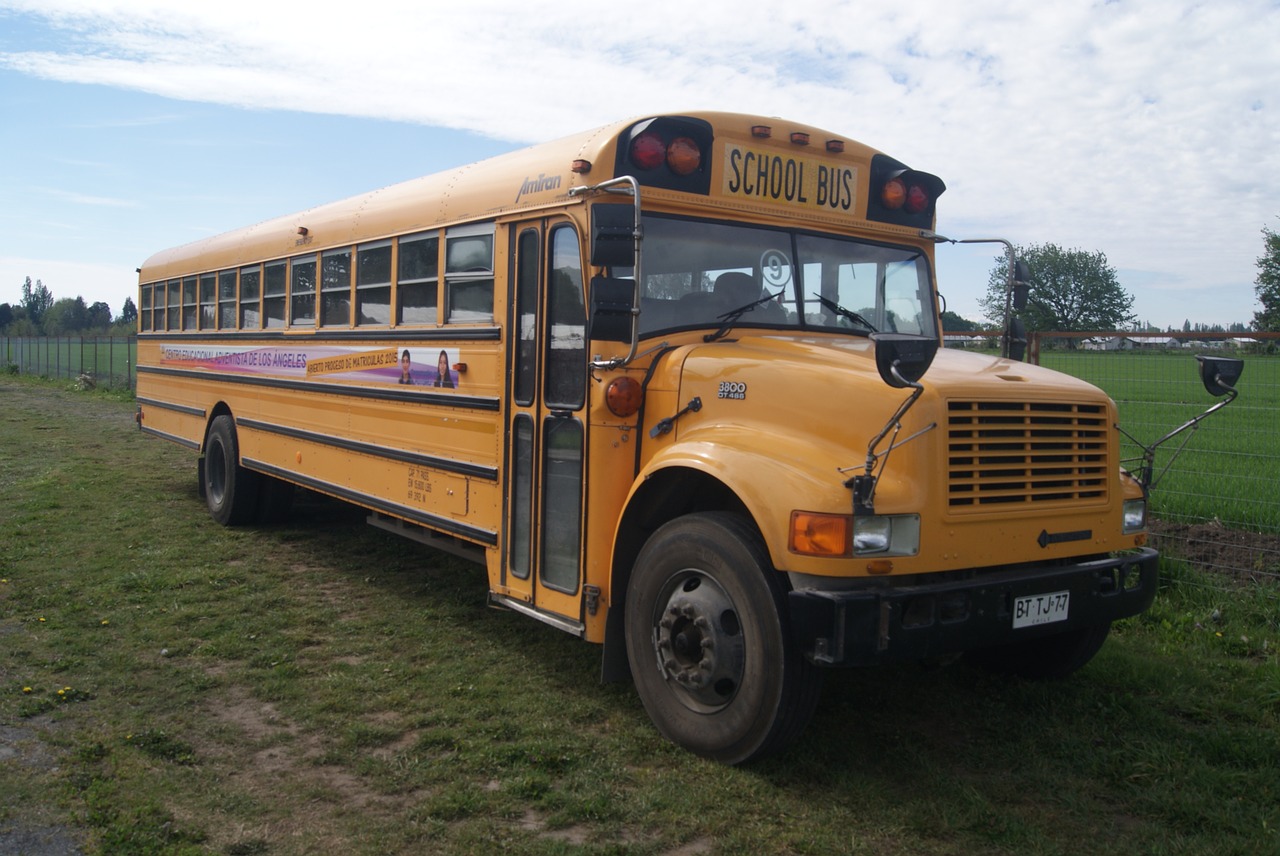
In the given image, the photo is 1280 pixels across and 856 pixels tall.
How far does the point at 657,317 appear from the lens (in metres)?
4.70

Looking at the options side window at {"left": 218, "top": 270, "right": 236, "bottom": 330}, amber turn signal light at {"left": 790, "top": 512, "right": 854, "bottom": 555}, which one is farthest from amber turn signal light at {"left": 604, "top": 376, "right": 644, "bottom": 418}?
side window at {"left": 218, "top": 270, "right": 236, "bottom": 330}

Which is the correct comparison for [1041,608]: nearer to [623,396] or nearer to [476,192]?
[623,396]

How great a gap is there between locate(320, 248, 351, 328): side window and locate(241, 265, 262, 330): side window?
→ 4.73 ft

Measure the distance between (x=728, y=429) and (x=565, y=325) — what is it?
1108 mm

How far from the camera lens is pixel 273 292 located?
841 centimetres

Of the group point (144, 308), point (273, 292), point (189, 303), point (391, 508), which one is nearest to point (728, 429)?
A: point (391, 508)

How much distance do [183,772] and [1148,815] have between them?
3.58m

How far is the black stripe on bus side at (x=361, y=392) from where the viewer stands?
18.4ft

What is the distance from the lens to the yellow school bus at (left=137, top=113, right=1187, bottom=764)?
3.79 metres

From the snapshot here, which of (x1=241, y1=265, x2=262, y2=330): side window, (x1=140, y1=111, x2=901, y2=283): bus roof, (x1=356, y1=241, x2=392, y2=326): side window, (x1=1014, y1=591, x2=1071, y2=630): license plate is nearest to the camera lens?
(x1=1014, y1=591, x2=1071, y2=630): license plate

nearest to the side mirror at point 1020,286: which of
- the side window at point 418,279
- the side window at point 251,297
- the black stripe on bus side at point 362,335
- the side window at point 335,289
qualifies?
the black stripe on bus side at point 362,335

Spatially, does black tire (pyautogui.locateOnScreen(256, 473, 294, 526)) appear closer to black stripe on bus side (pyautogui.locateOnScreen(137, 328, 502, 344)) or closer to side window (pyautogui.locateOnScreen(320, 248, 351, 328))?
black stripe on bus side (pyautogui.locateOnScreen(137, 328, 502, 344))

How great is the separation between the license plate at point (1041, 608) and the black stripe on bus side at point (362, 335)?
2.77 metres

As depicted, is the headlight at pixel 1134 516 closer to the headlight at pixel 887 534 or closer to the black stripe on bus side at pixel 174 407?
the headlight at pixel 887 534
